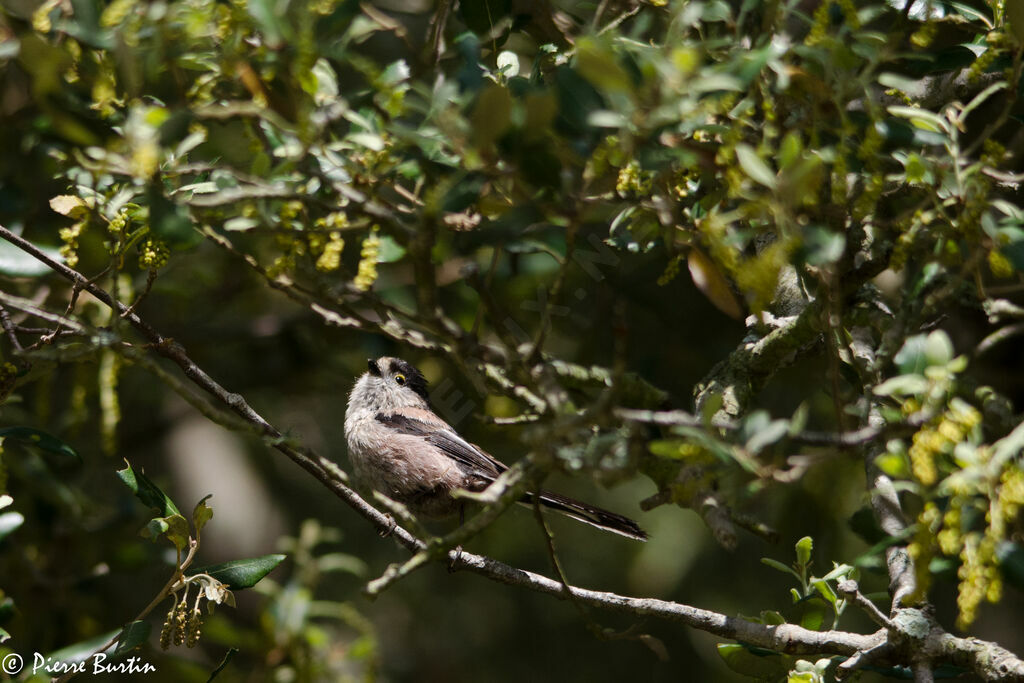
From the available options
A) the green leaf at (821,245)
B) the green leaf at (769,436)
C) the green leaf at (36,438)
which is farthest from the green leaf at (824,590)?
the green leaf at (36,438)

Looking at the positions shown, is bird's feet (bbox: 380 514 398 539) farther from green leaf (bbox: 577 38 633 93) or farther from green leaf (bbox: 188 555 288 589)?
green leaf (bbox: 577 38 633 93)

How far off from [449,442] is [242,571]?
5.98 ft

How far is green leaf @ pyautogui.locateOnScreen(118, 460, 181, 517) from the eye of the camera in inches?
101

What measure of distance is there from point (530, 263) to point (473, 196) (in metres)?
1.81

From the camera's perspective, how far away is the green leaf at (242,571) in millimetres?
2709

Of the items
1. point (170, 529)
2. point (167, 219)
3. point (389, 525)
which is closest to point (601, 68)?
point (167, 219)

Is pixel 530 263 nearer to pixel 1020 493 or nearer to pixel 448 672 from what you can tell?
pixel 1020 493

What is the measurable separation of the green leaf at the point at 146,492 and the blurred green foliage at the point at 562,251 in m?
0.13

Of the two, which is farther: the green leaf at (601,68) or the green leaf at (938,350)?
the green leaf at (938,350)

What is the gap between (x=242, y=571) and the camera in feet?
8.95

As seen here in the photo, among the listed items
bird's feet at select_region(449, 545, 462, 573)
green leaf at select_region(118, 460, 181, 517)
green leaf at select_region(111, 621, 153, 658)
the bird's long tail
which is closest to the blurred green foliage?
green leaf at select_region(118, 460, 181, 517)

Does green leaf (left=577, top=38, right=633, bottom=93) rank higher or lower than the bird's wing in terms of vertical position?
higher

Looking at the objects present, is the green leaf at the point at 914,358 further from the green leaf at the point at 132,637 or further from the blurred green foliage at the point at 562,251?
the green leaf at the point at 132,637

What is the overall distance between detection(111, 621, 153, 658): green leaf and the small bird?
5.25ft
